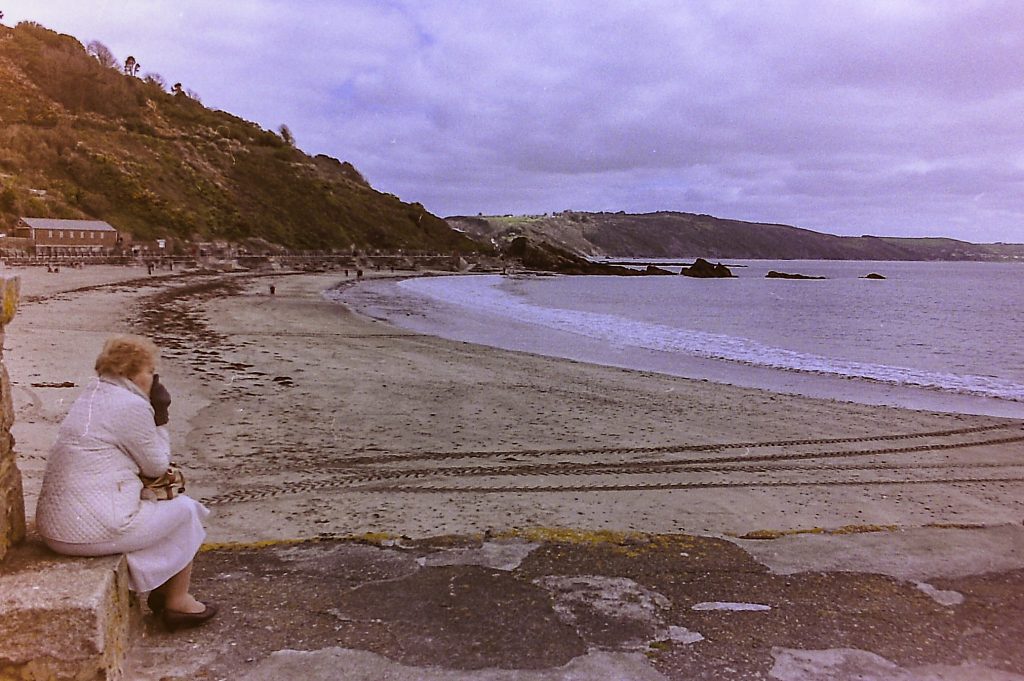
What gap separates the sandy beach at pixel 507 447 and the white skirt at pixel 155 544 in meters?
1.68

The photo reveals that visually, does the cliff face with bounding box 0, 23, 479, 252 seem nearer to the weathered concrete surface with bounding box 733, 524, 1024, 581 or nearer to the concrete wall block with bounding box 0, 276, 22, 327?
the concrete wall block with bounding box 0, 276, 22, 327

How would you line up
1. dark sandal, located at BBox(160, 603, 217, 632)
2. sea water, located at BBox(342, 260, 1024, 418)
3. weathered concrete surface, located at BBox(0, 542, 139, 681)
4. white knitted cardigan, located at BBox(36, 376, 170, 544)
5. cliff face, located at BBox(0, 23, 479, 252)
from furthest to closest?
cliff face, located at BBox(0, 23, 479, 252)
sea water, located at BBox(342, 260, 1024, 418)
dark sandal, located at BBox(160, 603, 217, 632)
white knitted cardigan, located at BBox(36, 376, 170, 544)
weathered concrete surface, located at BBox(0, 542, 139, 681)

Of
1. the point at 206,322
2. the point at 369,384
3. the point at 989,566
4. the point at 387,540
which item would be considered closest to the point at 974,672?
the point at 989,566

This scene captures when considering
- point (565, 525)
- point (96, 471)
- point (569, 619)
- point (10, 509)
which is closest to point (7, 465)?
point (10, 509)

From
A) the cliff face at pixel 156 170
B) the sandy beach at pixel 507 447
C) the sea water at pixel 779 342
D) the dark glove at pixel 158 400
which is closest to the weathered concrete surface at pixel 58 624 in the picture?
the dark glove at pixel 158 400

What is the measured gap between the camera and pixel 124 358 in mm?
3295

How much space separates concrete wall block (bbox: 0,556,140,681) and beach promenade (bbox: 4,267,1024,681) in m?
0.36

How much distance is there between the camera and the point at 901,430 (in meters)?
10.7

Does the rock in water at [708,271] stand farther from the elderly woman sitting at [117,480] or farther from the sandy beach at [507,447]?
the elderly woman sitting at [117,480]

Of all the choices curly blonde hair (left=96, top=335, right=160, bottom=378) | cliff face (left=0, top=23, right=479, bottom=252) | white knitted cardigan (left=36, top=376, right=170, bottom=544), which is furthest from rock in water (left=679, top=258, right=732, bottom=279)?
white knitted cardigan (left=36, top=376, right=170, bottom=544)

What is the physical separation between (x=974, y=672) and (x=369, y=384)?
9.77 metres

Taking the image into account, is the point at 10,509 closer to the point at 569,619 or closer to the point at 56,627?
the point at 56,627

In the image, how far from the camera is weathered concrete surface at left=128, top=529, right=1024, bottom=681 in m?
3.34

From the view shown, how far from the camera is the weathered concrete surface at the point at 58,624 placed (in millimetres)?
2732
